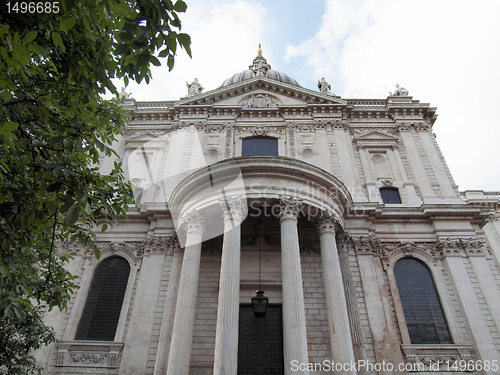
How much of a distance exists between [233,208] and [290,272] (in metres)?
3.16

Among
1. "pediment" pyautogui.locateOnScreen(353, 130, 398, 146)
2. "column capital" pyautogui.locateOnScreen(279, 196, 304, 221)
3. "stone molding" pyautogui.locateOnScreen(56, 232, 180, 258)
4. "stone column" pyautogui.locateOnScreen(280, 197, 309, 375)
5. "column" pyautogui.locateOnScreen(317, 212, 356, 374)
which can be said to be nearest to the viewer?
"stone column" pyautogui.locateOnScreen(280, 197, 309, 375)

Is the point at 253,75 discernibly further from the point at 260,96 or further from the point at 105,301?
the point at 105,301

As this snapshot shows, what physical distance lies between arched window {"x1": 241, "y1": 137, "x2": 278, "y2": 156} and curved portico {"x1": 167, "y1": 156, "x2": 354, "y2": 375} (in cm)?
563

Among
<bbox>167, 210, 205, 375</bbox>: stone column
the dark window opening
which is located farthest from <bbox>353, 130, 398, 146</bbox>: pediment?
<bbox>167, 210, 205, 375</bbox>: stone column

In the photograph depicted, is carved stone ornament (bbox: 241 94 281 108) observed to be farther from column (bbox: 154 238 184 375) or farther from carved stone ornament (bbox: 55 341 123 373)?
carved stone ornament (bbox: 55 341 123 373)

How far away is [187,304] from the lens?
12.7m

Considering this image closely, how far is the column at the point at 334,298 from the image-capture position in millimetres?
11859

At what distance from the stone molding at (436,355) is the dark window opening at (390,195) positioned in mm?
6958

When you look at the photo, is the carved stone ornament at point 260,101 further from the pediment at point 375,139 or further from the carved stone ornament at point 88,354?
the carved stone ornament at point 88,354

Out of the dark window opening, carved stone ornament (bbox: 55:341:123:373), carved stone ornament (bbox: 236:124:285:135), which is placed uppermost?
carved stone ornament (bbox: 236:124:285:135)

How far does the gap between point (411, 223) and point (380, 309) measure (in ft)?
15.4

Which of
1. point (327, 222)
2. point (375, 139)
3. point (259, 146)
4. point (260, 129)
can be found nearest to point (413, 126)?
point (375, 139)

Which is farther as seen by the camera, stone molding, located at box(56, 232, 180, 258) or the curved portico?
stone molding, located at box(56, 232, 180, 258)

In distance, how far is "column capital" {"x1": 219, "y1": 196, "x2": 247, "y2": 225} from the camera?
1337 cm
